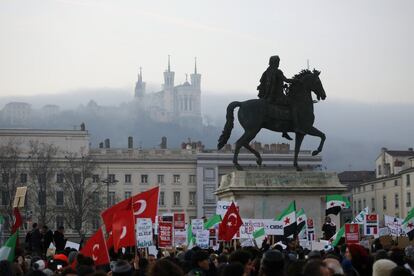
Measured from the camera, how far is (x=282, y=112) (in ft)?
110

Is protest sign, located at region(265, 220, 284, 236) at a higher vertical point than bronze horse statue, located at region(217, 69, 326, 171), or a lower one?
lower

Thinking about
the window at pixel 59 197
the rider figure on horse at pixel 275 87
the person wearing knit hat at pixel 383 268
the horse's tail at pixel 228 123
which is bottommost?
the window at pixel 59 197

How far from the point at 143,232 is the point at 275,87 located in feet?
39.0

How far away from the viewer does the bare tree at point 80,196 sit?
364 ft

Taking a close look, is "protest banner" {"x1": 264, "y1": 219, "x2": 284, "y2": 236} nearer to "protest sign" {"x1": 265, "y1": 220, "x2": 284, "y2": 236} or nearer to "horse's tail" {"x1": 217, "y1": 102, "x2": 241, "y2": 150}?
"protest sign" {"x1": 265, "y1": 220, "x2": 284, "y2": 236}

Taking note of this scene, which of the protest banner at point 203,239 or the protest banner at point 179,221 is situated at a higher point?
the protest banner at point 179,221

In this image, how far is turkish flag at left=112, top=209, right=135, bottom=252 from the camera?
64.2ft

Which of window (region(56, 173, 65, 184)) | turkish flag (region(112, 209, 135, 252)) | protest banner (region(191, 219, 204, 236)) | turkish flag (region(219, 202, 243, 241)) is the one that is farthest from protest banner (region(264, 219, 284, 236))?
window (region(56, 173, 65, 184))

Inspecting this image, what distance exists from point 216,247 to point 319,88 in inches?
226

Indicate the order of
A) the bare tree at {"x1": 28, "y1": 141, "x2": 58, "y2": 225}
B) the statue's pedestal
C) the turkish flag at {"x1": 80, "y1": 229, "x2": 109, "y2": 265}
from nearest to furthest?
the turkish flag at {"x1": 80, "y1": 229, "x2": 109, "y2": 265} < the statue's pedestal < the bare tree at {"x1": 28, "y1": 141, "x2": 58, "y2": 225}

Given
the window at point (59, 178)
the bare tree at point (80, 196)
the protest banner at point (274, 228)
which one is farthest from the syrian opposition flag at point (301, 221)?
the window at point (59, 178)

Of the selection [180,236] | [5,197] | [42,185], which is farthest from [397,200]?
[180,236]

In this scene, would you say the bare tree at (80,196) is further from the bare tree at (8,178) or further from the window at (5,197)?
the window at (5,197)

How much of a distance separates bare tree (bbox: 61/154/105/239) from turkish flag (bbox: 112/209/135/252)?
88.0 metres
